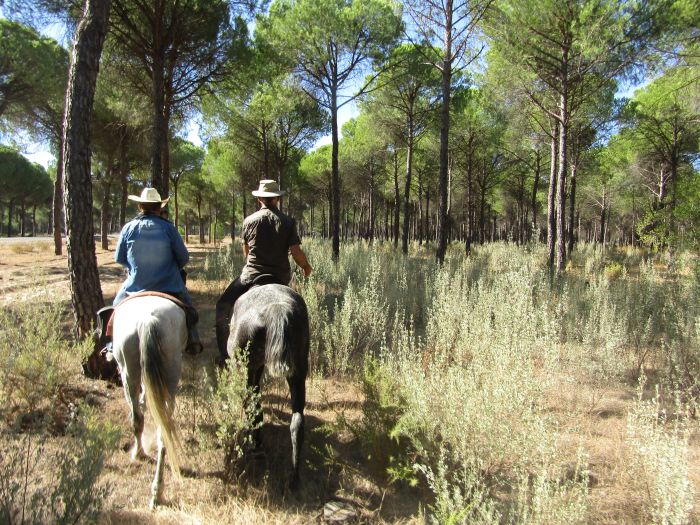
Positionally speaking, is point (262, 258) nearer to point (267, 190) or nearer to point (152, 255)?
point (267, 190)

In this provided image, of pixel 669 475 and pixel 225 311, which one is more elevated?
pixel 225 311

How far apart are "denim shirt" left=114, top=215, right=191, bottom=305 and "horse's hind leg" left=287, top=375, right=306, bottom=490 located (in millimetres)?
1510

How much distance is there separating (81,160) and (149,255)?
1.99 meters

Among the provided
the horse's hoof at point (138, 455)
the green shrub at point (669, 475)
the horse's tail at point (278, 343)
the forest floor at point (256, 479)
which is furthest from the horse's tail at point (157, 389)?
the green shrub at point (669, 475)

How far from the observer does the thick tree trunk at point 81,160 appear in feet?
14.3

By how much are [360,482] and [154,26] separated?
30.5 feet

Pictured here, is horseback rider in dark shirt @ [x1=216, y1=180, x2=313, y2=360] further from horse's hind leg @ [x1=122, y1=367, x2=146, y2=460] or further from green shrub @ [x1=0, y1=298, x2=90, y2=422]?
green shrub @ [x1=0, y1=298, x2=90, y2=422]

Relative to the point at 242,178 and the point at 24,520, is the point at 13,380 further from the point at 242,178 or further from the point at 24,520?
the point at 242,178

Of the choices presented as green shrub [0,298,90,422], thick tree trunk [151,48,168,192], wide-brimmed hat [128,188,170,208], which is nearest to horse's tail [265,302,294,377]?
wide-brimmed hat [128,188,170,208]

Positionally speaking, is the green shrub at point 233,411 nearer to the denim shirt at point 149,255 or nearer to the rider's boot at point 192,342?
the rider's boot at point 192,342

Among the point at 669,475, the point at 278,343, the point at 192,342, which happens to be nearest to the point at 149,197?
the point at 192,342

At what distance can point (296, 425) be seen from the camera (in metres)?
2.74

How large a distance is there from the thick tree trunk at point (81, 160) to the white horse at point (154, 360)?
2018mm

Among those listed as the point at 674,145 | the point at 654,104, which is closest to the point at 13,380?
the point at 654,104
